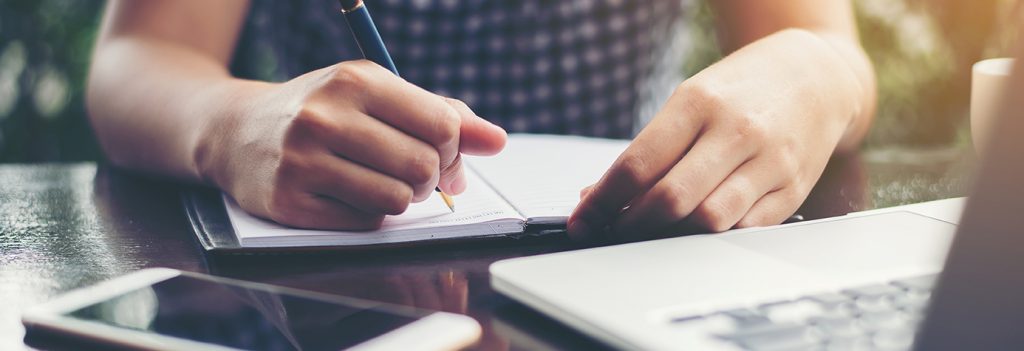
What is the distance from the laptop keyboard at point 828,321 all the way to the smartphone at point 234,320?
102 millimetres

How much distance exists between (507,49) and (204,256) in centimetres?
67

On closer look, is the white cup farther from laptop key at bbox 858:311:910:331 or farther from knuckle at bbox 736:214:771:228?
laptop key at bbox 858:311:910:331

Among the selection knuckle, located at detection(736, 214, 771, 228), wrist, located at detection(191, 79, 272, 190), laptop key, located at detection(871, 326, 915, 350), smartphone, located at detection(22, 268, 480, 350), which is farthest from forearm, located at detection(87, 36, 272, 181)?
laptop key, located at detection(871, 326, 915, 350)

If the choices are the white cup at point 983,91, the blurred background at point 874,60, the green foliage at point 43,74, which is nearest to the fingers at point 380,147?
the white cup at point 983,91

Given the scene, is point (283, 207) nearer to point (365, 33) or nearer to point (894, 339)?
point (365, 33)

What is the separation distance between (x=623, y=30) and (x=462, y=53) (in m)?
0.23

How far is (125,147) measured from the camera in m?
0.78

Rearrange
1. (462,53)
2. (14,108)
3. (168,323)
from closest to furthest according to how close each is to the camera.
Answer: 1. (168,323)
2. (462,53)
3. (14,108)

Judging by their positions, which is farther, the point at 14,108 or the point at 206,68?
the point at 14,108

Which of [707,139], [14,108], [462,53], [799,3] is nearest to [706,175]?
[707,139]

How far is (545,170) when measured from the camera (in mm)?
693

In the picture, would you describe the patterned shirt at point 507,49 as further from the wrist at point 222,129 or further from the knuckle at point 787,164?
the knuckle at point 787,164

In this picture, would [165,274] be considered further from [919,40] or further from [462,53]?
[919,40]

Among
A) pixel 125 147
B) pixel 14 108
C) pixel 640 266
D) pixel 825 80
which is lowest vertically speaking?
pixel 14 108
